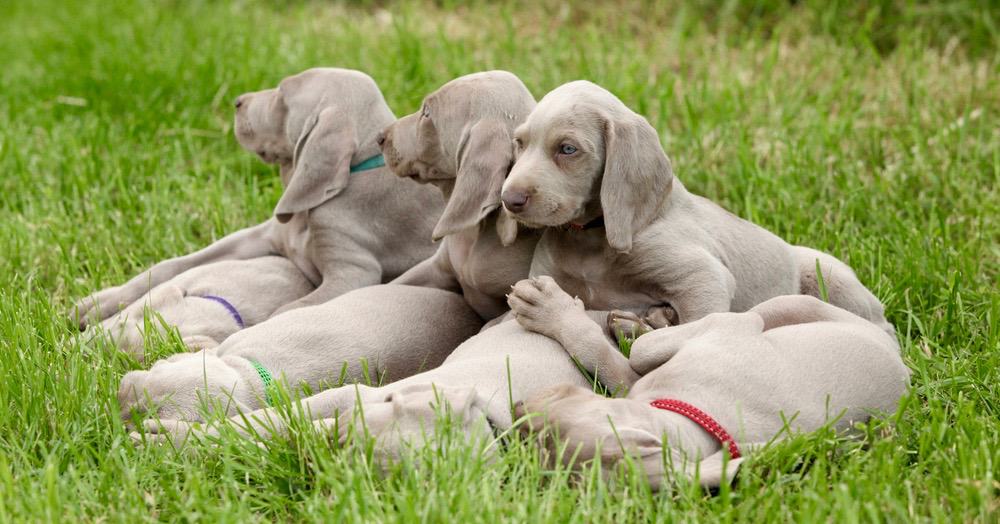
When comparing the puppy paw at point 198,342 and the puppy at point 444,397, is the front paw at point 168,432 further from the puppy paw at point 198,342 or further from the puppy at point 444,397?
the puppy paw at point 198,342

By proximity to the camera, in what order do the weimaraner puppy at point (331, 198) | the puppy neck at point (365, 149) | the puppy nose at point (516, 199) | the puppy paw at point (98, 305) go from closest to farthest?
the puppy nose at point (516, 199) < the puppy paw at point (98, 305) < the weimaraner puppy at point (331, 198) < the puppy neck at point (365, 149)

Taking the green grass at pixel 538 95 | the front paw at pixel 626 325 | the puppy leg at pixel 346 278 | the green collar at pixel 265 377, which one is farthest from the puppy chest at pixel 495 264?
the green grass at pixel 538 95

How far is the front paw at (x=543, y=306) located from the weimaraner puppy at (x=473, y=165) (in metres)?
0.35

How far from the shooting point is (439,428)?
349 cm

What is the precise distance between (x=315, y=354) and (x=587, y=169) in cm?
115

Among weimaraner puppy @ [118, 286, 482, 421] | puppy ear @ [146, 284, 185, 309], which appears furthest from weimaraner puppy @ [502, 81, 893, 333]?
puppy ear @ [146, 284, 185, 309]

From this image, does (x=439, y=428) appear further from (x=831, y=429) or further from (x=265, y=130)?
(x=265, y=130)

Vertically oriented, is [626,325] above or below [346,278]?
above

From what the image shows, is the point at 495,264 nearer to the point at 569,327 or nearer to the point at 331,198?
the point at 569,327

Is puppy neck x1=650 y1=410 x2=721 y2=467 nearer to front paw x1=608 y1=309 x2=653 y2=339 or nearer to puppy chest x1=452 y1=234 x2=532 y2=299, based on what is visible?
front paw x1=608 y1=309 x2=653 y2=339

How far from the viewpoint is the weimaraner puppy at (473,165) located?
15.4ft

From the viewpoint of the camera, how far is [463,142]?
16.0 ft

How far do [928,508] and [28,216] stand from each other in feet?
15.6

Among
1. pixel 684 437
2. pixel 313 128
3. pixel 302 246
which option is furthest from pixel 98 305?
pixel 684 437
